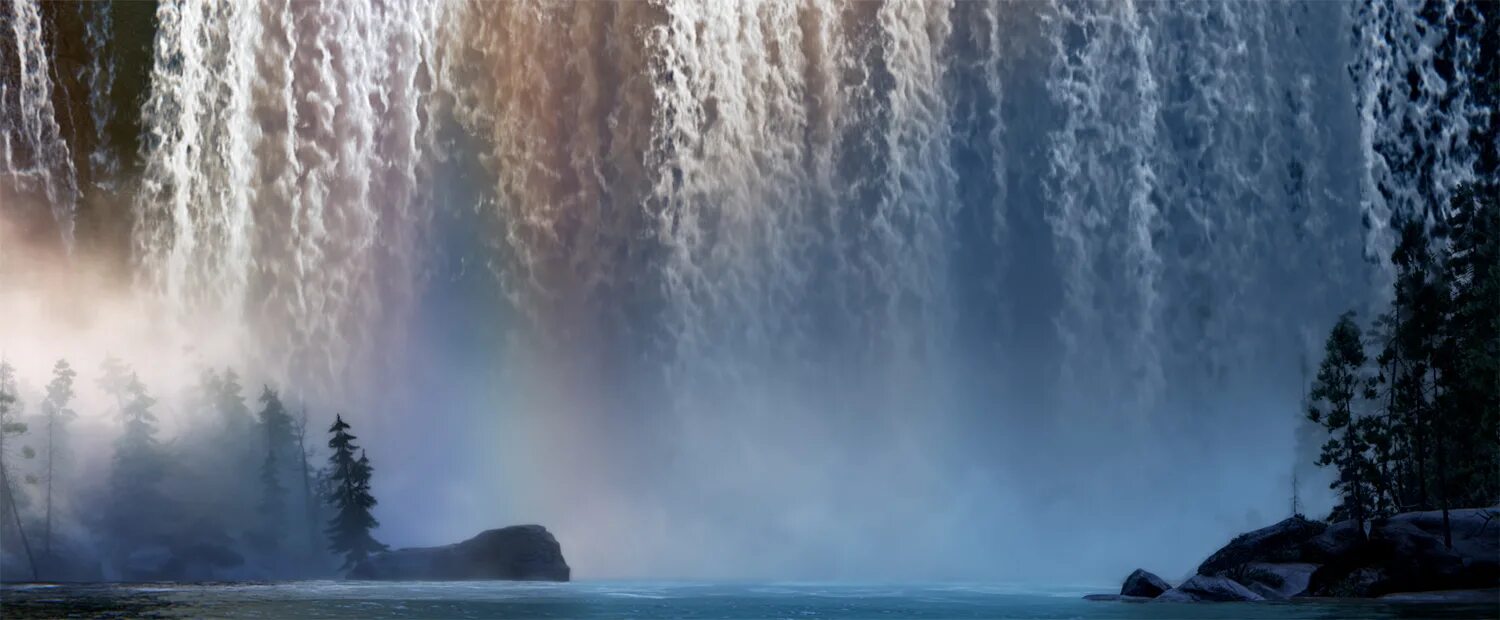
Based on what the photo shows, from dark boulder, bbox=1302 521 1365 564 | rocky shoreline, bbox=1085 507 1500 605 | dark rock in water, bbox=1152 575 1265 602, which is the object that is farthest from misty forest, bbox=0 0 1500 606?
dark rock in water, bbox=1152 575 1265 602

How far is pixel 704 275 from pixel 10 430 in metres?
21.8

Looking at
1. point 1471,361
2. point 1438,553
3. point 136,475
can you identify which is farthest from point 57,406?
point 1471,361

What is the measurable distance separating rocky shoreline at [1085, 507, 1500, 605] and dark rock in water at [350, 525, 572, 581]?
55.1 ft

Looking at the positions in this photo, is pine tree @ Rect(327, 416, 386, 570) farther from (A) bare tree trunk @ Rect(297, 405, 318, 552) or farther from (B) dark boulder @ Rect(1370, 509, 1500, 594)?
(B) dark boulder @ Rect(1370, 509, 1500, 594)

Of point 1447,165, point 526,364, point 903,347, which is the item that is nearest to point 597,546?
point 526,364

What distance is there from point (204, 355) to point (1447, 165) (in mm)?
41387

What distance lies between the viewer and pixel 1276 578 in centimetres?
4950

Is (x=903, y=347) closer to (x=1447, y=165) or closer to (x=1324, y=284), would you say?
(x=1324, y=284)

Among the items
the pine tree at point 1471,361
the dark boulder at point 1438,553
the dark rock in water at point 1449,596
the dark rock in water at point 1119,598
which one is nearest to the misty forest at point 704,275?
the pine tree at point 1471,361

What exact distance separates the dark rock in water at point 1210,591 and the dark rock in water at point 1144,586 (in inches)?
43.1

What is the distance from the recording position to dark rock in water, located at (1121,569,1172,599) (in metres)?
50.3

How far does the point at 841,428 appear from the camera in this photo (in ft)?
218

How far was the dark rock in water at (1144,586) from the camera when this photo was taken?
50.3 m

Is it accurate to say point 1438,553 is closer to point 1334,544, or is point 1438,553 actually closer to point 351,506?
point 1334,544
